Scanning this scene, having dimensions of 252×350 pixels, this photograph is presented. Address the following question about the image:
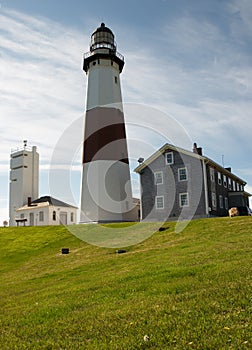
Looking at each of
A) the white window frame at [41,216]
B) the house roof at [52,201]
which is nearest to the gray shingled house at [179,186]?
the house roof at [52,201]

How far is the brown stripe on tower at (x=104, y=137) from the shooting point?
132 ft

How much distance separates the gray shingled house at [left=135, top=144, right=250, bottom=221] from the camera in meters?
36.1

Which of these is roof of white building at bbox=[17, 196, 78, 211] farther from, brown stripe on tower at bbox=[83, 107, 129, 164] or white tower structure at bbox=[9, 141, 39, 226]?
brown stripe on tower at bbox=[83, 107, 129, 164]

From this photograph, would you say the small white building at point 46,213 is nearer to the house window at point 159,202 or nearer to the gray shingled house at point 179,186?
the gray shingled house at point 179,186

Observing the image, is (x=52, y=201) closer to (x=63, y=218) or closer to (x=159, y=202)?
(x=63, y=218)

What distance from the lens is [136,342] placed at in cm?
580

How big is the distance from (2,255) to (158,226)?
40.5ft

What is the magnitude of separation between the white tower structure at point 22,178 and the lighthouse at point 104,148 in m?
21.9

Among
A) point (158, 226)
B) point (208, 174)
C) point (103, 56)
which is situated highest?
point (103, 56)

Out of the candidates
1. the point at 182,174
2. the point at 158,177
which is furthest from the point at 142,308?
the point at 158,177

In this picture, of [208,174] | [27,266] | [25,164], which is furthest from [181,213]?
[25,164]

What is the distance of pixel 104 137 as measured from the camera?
40.7 metres

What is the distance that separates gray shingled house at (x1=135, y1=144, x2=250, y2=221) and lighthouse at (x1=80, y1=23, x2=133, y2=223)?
3093 millimetres

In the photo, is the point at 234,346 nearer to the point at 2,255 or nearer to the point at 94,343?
the point at 94,343
